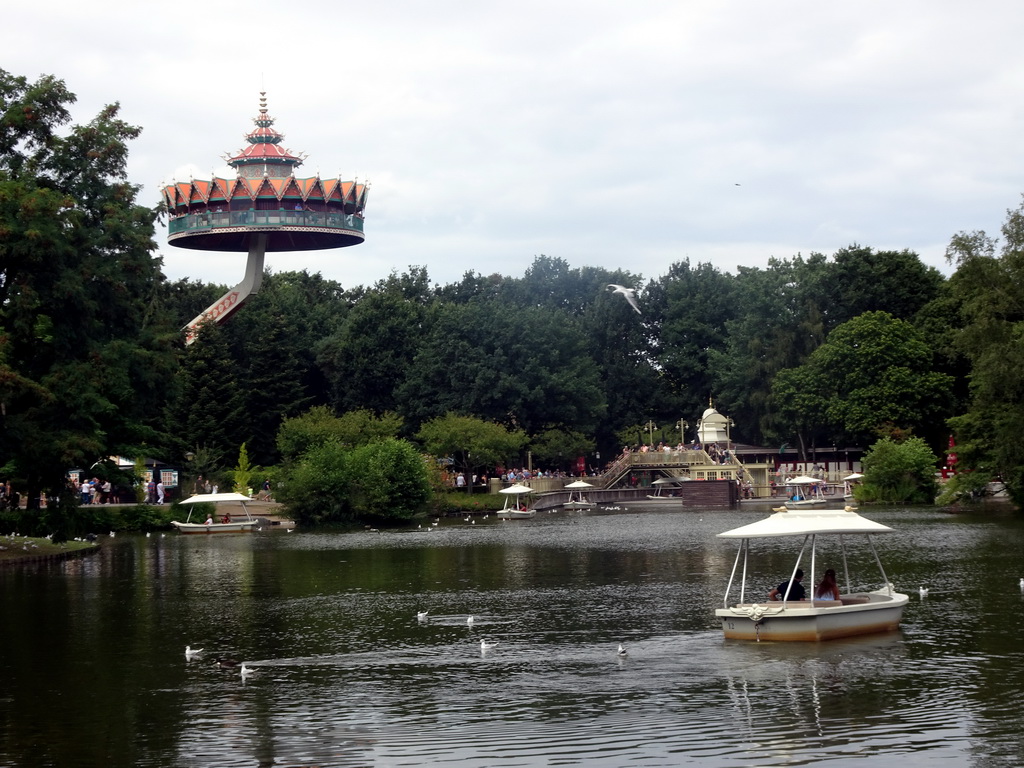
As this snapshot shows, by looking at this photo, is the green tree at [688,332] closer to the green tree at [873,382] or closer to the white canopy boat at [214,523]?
the green tree at [873,382]

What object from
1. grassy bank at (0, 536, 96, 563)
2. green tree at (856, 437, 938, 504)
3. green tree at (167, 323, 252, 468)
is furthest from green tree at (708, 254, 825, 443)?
grassy bank at (0, 536, 96, 563)

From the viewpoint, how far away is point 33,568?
46406mm

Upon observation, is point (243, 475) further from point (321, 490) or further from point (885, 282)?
point (885, 282)

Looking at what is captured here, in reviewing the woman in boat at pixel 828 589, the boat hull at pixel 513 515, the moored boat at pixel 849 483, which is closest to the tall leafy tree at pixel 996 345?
the moored boat at pixel 849 483

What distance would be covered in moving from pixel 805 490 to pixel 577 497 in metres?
16.2

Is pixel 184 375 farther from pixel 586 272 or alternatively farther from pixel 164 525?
pixel 586 272

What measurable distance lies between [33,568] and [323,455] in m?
27.4

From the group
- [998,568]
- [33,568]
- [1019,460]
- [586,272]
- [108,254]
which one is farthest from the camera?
[586,272]

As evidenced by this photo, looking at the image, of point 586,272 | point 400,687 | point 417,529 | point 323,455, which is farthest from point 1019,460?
point 586,272

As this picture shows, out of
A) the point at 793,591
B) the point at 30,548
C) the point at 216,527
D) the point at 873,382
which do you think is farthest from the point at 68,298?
the point at 873,382

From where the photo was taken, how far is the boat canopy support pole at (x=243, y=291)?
96.4 metres

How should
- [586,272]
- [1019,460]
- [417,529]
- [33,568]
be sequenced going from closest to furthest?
1. [33,568]
2. [1019,460]
3. [417,529]
4. [586,272]

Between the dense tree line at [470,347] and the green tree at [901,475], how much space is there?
680 cm

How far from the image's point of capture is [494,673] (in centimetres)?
2477
